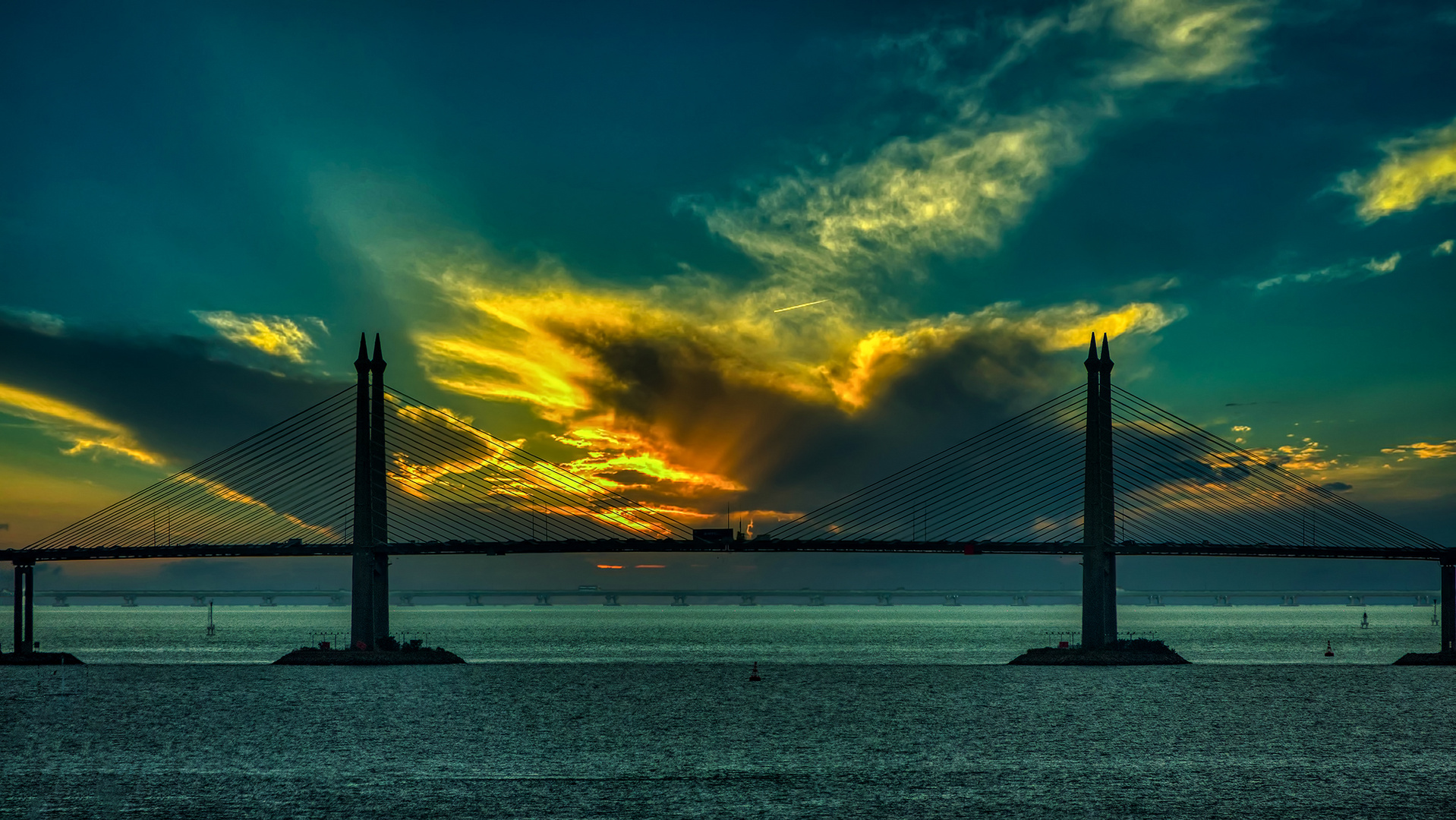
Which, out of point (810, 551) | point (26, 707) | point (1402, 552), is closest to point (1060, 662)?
point (810, 551)

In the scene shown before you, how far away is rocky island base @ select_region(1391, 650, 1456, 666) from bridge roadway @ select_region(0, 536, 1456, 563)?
28.0 feet

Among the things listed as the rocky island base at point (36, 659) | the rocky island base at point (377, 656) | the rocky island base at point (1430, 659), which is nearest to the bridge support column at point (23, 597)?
the rocky island base at point (36, 659)

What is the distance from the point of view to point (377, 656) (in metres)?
96.0

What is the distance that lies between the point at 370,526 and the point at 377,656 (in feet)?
35.1

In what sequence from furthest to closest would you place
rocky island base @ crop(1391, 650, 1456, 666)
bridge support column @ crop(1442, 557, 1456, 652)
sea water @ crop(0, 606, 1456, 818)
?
1. rocky island base @ crop(1391, 650, 1456, 666)
2. bridge support column @ crop(1442, 557, 1456, 652)
3. sea water @ crop(0, 606, 1456, 818)

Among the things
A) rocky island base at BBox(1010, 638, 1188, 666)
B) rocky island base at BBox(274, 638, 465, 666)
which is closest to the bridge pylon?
rocky island base at BBox(274, 638, 465, 666)

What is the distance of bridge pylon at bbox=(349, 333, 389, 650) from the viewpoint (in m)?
95.1

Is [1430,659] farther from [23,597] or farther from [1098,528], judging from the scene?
[23,597]

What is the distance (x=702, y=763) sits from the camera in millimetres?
47750

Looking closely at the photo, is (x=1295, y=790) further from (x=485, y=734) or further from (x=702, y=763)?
(x=485, y=734)

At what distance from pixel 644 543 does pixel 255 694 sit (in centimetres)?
3480

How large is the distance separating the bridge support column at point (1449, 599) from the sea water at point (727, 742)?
11.0ft

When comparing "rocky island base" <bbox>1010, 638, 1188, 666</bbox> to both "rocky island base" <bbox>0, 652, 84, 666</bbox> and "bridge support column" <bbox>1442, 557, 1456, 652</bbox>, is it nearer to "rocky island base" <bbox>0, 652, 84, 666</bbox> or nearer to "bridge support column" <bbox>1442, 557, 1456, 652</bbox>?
"bridge support column" <bbox>1442, 557, 1456, 652</bbox>

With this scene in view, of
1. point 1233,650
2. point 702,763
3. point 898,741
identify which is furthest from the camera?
point 1233,650
